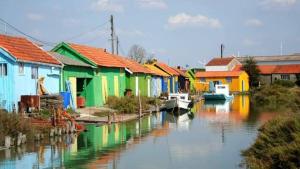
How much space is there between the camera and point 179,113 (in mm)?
45750

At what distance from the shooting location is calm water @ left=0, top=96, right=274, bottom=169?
61.6 feet

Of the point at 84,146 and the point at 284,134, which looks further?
the point at 84,146

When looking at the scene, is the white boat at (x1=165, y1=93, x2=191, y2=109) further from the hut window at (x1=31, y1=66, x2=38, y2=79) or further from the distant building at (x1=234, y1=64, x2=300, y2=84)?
the distant building at (x1=234, y1=64, x2=300, y2=84)

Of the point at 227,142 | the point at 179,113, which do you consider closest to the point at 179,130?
the point at 227,142

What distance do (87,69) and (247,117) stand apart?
13088 millimetres

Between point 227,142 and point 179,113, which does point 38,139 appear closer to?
point 227,142

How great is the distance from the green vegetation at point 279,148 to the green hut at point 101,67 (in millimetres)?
22335

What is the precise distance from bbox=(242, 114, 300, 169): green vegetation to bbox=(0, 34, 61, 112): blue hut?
50.5ft

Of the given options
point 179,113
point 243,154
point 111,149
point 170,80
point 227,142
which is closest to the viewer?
point 243,154

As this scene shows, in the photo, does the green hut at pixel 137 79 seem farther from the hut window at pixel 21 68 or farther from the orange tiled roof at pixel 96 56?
the hut window at pixel 21 68

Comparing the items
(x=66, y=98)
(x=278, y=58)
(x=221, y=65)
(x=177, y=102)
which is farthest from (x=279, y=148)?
(x=278, y=58)

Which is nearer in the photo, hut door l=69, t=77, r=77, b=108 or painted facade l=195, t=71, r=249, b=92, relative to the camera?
hut door l=69, t=77, r=77, b=108

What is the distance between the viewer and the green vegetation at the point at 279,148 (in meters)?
13.7

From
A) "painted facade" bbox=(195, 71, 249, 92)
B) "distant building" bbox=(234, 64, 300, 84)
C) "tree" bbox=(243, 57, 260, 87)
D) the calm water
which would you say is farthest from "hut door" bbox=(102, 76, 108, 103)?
"distant building" bbox=(234, 64, 300, 84)
